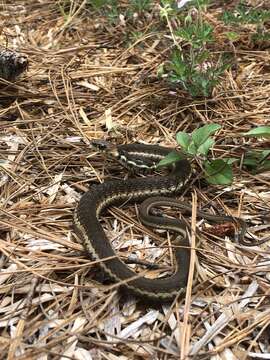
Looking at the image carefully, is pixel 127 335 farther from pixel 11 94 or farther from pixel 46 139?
pixel 11 94

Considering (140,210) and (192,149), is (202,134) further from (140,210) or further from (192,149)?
(140,210)

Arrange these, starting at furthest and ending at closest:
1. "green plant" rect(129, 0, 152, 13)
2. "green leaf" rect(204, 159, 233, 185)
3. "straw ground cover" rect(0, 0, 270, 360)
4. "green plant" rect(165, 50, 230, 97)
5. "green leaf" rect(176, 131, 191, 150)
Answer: "green plant" rect(129, 0, 152, 13) < "green plant" rect(165, 50, 230, 97) < "green leaf" rect(176, 131, 191, 150) < "green leaf" rect(204, 159, 233, 185) < "straw ground cover" rect(0, 0, 270, 360)

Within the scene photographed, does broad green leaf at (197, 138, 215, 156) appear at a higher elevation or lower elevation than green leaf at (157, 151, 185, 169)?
higher

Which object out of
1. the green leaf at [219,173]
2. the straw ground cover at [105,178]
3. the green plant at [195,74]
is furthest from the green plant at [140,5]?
the green leaf at [219,173]

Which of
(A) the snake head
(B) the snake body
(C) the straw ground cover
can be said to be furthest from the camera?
(A) the snake head

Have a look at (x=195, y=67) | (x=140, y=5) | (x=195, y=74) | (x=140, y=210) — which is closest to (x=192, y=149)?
(x=140, y=210)

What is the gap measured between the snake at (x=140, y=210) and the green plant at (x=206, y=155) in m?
0.13

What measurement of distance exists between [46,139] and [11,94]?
72 cm

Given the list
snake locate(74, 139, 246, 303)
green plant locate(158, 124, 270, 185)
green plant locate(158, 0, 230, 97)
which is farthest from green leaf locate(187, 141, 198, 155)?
green plant locate(158, 0, 230, 97)

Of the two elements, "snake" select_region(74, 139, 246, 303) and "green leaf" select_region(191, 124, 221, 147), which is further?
"green leaf" select_region(191, 124, 221, 147)

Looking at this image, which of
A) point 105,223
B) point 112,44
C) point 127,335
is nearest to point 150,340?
point 127,335

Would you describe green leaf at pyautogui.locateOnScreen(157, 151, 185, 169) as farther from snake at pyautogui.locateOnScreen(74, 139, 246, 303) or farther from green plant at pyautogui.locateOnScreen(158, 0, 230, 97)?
green plant at pyautogui.locateOnScreen(158, 0, 230, 97)

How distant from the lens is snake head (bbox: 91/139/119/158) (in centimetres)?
379

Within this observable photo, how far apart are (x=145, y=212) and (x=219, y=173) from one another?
581mm
